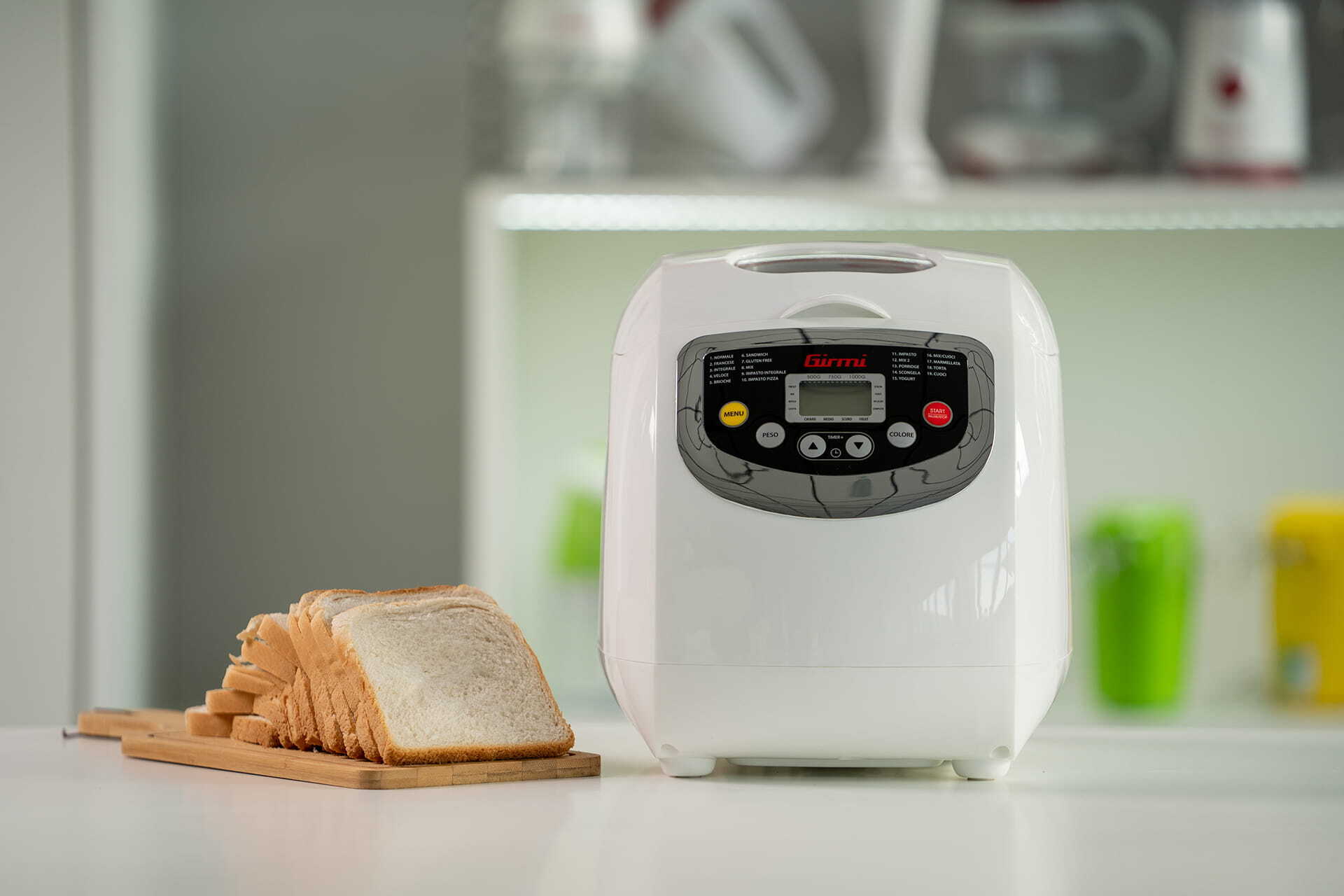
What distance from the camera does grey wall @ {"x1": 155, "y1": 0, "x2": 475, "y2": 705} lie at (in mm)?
2123

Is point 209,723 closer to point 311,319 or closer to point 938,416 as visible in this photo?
point 938,416

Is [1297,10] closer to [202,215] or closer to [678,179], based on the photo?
[678,179]

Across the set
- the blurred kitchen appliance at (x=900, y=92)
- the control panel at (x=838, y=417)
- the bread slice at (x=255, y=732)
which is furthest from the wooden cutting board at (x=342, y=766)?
the blurred kitchen appliance at (x=900, y=92)

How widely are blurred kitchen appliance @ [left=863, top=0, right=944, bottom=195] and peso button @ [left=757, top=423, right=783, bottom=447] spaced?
53.5 inches

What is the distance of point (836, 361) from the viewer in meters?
0.62

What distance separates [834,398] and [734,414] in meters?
0.05

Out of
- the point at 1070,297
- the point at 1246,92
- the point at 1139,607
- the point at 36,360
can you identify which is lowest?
the point at 1139,607

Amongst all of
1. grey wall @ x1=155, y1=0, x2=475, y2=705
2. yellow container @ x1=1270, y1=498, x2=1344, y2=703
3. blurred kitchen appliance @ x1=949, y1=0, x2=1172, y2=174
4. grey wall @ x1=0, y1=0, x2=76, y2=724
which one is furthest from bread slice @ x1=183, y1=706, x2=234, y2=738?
yellow container @ x1=1270, y1=498, x2=1344, y2=703

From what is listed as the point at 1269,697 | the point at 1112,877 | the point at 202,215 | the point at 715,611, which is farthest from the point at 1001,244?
the point at 1112,877

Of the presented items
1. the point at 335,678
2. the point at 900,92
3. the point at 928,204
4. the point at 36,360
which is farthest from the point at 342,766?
the point at 900,92

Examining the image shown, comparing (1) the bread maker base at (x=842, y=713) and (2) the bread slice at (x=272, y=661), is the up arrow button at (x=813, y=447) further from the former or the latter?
(2) the bread slice at (x=272, y=661)

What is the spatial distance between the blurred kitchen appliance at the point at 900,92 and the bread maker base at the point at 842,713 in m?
1.40

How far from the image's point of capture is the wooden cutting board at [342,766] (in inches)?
23.1

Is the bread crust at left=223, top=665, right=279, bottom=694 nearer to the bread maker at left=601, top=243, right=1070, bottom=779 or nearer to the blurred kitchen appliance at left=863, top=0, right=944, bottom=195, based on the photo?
the bread maker at left=601, top=243, right=1070, bottom=779
